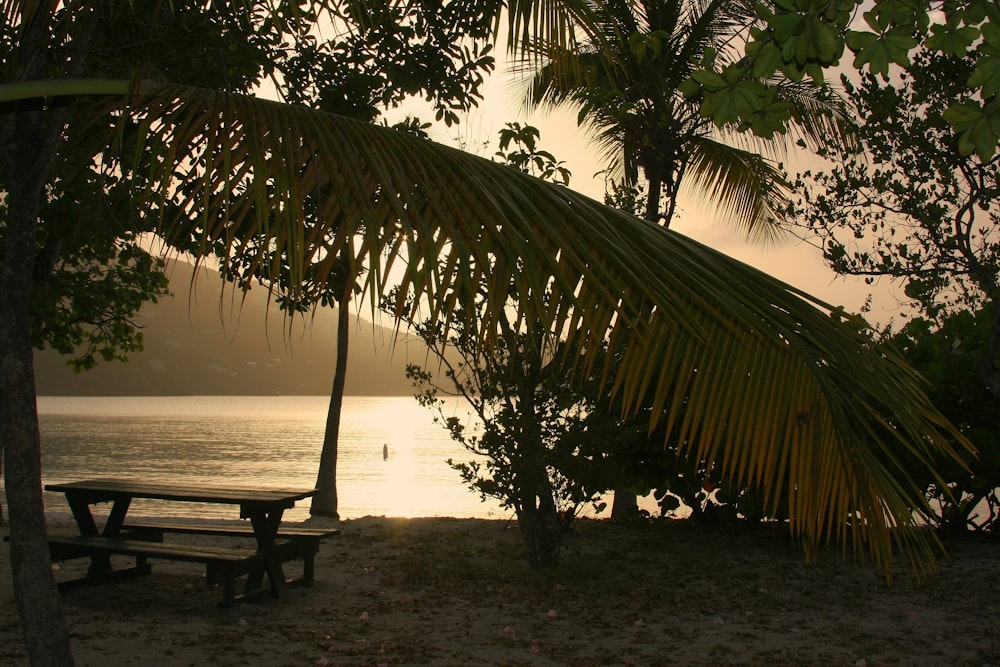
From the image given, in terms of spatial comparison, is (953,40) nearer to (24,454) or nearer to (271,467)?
(24,454)

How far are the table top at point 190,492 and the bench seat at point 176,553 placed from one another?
0.40 meters

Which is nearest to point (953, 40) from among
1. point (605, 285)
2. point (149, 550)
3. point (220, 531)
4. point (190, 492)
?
point (605, 285)

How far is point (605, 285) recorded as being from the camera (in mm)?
2588

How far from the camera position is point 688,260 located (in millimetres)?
2641

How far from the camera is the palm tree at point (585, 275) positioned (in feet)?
7.73

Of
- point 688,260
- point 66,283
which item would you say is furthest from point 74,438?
point 688,260

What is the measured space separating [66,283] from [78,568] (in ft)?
13.1

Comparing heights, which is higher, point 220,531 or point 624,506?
point 624,506

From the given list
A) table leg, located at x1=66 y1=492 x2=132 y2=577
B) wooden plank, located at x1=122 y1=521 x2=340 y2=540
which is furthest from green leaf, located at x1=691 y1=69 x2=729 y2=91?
table leg, located at x1=66 y1=492 x2=132 y2=577

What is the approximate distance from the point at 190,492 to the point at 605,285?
238 inches

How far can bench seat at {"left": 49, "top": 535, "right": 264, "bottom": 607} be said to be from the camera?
23.4 ft

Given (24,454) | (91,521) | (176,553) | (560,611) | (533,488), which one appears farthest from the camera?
(533,488)

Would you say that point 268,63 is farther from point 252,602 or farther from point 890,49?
point 890,49

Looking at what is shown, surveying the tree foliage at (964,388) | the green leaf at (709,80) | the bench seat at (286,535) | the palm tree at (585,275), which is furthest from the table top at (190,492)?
the tree foliage at (964,388)
